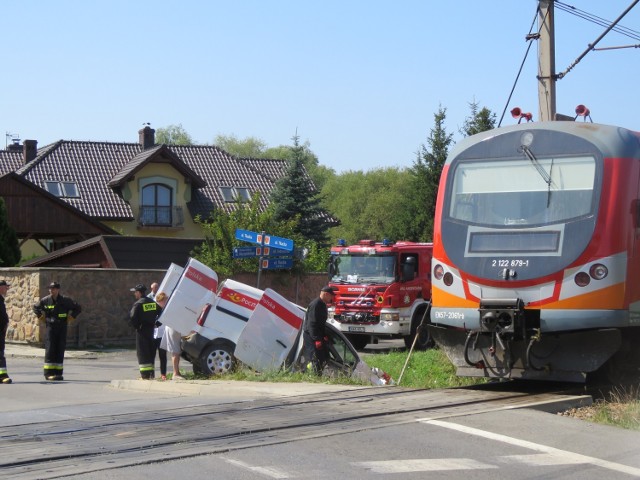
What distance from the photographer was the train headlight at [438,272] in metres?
13.5

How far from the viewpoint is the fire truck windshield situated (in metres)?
25.4

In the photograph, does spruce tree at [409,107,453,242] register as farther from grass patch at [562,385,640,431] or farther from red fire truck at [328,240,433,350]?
grass patch at [562,385,640,431]

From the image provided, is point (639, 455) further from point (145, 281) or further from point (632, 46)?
point (145, 281)

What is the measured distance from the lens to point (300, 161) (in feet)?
150

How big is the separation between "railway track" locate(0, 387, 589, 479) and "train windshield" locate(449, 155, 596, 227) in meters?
2.34

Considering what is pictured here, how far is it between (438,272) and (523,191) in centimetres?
157

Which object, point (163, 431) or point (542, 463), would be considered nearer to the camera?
point (542, 463)

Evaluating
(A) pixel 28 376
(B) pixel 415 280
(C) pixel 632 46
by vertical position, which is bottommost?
(A) pixel 28 376

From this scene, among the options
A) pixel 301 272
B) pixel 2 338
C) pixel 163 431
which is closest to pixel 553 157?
pixel 163 431

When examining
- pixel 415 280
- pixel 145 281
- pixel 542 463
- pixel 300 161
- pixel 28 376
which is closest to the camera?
pixel 542 463

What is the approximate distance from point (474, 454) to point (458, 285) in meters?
4.62

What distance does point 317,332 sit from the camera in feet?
50.3

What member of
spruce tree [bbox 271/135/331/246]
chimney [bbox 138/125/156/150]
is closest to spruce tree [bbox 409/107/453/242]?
spruce tree [bbox 271/135/331/246]

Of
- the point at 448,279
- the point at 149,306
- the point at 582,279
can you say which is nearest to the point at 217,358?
the point at 149,306
